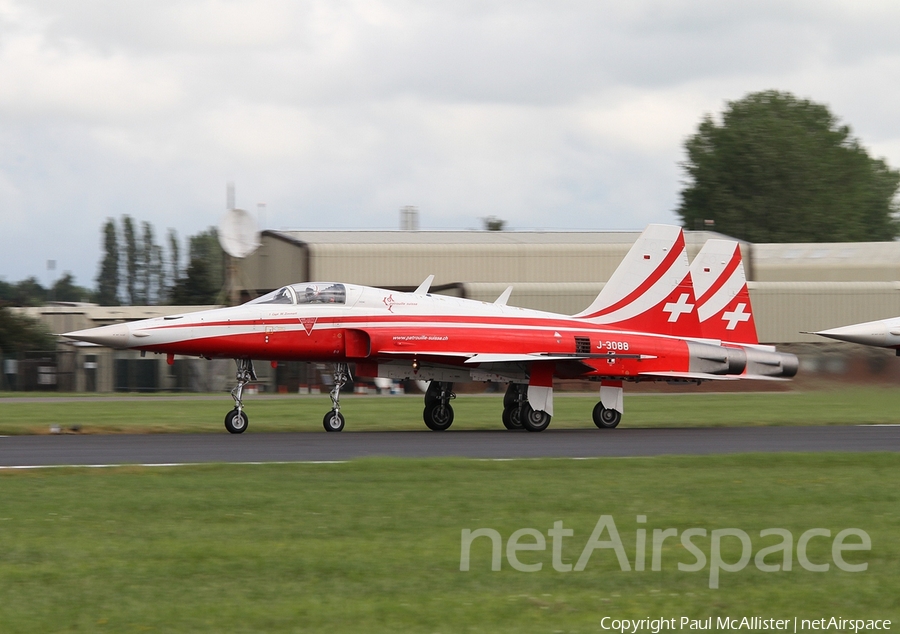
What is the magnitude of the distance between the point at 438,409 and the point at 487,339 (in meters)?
1.69

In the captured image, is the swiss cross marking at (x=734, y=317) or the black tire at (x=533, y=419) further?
the swiss cross marking at (x=734, y=317)

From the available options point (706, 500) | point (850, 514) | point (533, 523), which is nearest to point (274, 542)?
point (533, 523)

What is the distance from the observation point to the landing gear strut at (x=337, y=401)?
2061 cm

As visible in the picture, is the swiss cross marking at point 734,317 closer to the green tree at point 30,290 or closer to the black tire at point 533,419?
the black tire at point 533,419

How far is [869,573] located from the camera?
311 inches

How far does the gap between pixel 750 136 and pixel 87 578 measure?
81.0 meters

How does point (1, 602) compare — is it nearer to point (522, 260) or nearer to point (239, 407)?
point (239, 407)

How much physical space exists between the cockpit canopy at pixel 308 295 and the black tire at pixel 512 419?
3.96 metres

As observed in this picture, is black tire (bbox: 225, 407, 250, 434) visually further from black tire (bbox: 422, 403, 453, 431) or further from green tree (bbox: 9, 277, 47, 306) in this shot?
green tree (bbox: 9, 277, 47, 306)

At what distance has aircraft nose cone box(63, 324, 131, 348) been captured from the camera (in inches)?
742

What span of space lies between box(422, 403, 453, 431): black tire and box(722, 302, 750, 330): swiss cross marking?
6915 mm

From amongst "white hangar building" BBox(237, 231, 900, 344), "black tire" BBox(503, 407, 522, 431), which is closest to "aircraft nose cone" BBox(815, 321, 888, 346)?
"black tire" BBox(503, 407, 522, 431)

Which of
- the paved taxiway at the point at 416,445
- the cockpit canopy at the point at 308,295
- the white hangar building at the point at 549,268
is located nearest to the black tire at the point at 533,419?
the paved taxiway at the point at 416,445

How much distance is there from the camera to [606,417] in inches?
884
